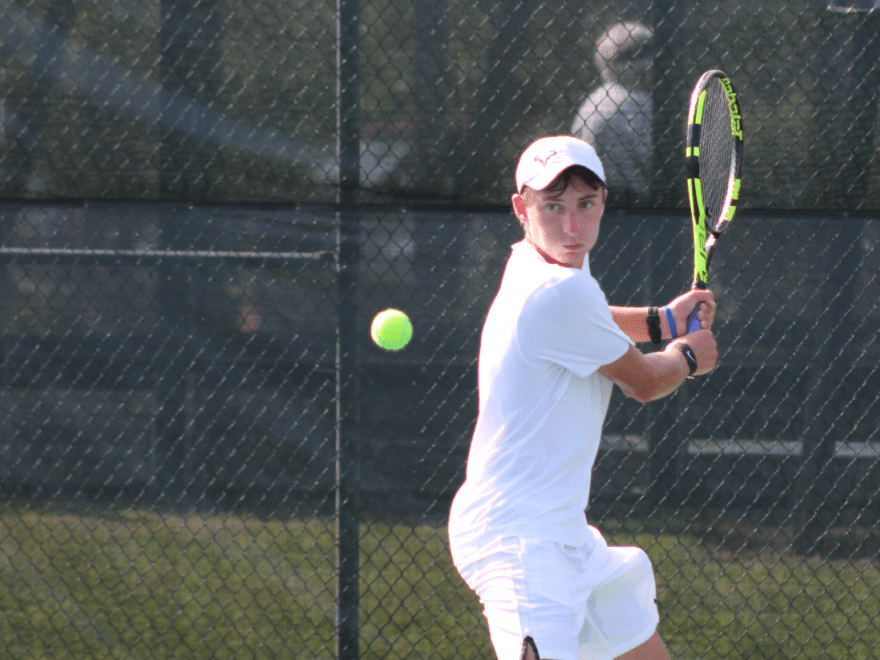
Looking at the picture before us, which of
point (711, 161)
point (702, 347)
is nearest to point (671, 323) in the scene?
point (702, 347)

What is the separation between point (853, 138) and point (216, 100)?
2.00 m

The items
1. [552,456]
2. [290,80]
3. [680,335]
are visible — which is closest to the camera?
[552,456]

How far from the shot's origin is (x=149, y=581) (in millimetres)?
3057

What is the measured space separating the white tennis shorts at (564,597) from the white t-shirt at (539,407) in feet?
0.11

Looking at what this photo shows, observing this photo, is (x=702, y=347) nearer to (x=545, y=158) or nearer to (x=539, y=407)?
(x=539, y=407)

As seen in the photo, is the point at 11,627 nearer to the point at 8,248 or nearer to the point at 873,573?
the point at 8,248

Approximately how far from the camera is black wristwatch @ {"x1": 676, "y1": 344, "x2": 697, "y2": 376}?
1.93m

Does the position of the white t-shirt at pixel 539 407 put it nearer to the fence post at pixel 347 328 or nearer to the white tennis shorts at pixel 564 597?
the white tennis shorts at pixel 564 597

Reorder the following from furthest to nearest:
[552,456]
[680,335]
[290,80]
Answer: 1. [290,80]
2. [680,335]
3. [552,456]

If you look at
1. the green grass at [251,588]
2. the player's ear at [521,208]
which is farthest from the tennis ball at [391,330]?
the player's ear at [521,208]

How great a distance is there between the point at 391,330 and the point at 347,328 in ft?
0.76

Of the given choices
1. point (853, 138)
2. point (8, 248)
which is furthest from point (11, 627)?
point (853, 138)

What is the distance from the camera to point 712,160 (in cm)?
252

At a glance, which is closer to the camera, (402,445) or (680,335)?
(680,335)
